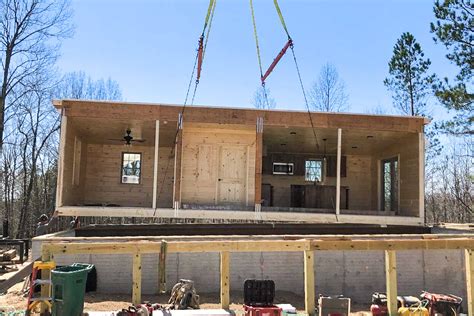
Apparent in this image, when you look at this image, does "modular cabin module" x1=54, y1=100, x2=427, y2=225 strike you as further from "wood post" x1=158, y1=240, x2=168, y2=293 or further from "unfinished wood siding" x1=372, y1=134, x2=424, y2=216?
"wood post" x1=158, y1=240, x2=168, y2=293

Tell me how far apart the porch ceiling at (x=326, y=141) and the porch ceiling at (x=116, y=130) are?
319 cm

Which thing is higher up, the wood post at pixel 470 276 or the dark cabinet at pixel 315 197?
Result: the dark cabinet at pixel 315 197

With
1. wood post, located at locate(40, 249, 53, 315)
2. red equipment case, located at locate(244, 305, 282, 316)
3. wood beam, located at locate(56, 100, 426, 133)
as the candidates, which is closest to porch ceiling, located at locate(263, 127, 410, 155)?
wood beam, located at locate(56, 100, 426, 133)

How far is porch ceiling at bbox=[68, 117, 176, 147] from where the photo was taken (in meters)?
11.9

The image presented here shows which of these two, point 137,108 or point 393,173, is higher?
point 137,108

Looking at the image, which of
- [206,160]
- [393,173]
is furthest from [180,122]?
[393,173]

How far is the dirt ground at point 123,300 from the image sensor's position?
7.35 m

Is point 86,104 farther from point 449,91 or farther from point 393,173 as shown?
point 449,91

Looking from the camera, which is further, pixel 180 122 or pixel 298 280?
pixel 180 122

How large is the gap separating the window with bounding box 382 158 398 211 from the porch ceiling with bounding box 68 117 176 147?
25.0 feet

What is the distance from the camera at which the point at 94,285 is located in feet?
28.1

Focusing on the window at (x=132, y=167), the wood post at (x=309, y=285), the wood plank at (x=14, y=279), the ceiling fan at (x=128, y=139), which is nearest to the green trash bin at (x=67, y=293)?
the wood plank at (x=14, y=279)

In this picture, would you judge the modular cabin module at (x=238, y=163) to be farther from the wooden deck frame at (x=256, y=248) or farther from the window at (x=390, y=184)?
the wooden deck frame at (x=256, y=248)

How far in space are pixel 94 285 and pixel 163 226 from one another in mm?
4682
